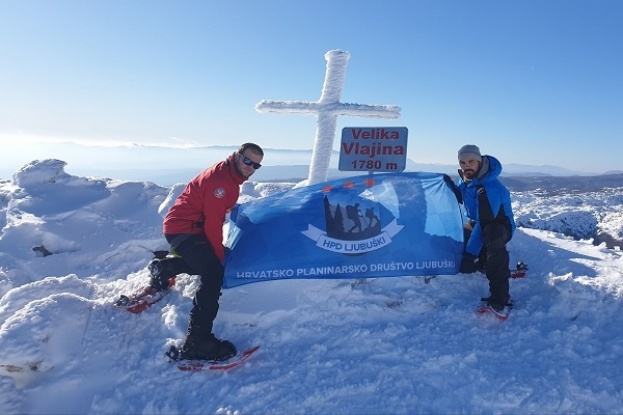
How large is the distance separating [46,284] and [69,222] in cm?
548

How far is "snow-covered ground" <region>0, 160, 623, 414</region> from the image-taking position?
13.5 feet

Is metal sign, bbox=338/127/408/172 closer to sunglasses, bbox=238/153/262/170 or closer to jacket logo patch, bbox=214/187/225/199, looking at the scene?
sunglasses, bbox=238/153/262/170

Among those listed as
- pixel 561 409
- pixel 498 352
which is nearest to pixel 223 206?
pixel 498 352

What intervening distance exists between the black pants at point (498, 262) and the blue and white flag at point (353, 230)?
0.60 metres

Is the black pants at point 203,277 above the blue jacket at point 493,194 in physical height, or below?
below

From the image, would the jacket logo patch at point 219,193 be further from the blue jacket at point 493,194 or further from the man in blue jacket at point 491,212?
the blue jacket at point 493,194

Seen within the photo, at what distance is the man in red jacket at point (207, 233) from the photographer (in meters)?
4.82

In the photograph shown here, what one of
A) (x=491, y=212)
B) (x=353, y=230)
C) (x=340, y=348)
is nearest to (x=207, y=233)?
(x=353, y=230)

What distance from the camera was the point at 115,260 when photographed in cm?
905

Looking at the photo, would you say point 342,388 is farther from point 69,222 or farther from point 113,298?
point 69,222

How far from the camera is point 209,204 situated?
16.4 feet

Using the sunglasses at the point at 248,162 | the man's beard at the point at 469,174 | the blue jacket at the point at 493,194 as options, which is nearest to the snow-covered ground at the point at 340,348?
the blue jacket at the point at 493,194

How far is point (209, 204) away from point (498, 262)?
381 cm

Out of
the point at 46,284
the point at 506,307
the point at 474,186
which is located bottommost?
the point at 46,284
